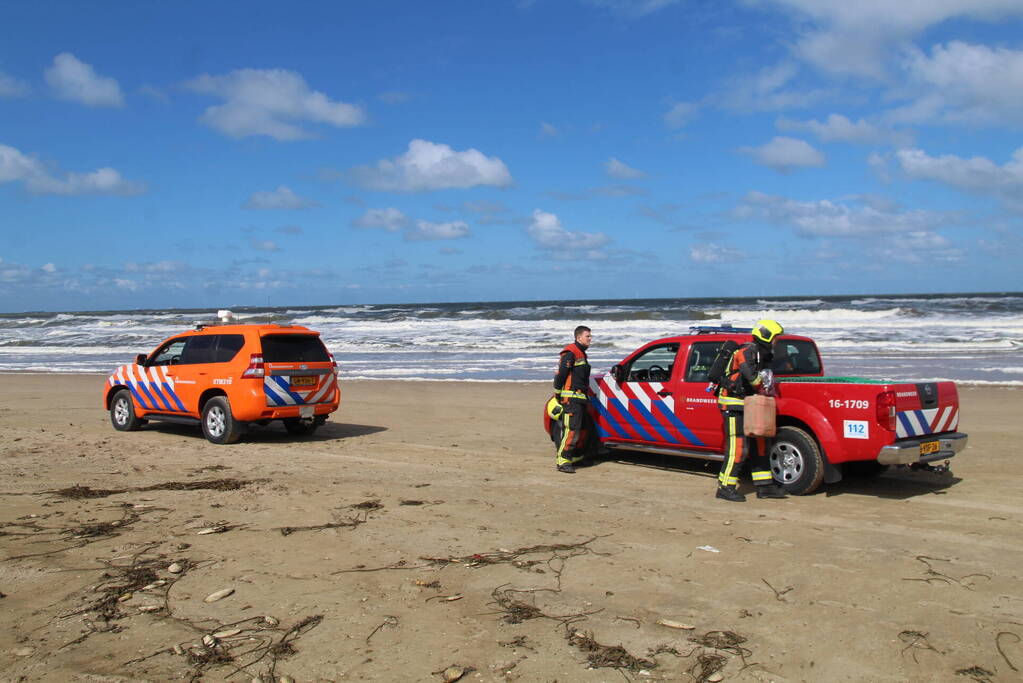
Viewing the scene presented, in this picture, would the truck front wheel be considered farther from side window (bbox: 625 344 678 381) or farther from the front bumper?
side window (bbox: 625 344 678 381)

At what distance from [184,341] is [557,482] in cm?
640

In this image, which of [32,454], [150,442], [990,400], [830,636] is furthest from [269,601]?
[990,400]

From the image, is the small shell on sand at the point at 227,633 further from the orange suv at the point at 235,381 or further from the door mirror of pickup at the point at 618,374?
the orange suv at the point at 235,381

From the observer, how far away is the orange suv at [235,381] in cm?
1058

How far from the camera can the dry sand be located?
3.88 meters

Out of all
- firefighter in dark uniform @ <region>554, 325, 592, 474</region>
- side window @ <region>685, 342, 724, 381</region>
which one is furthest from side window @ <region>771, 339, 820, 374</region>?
firefighter in dark uniform @ <region>554, 325, 592, 474</region>

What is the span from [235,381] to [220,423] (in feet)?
2.19

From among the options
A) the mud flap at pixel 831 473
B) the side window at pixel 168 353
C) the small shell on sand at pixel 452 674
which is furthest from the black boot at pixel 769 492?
the side window at pixel 168 353

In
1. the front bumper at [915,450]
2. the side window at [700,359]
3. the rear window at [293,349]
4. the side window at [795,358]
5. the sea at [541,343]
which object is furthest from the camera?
the sea at [541,343]

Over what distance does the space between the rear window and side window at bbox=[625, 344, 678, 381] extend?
15.1 ft

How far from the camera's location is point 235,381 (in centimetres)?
1060

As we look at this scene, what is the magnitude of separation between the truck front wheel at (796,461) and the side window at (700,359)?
42.3 inches

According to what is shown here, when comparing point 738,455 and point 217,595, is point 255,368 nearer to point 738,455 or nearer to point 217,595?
point 217,595

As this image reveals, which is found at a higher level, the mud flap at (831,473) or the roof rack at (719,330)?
the roof rack at (719,330)
